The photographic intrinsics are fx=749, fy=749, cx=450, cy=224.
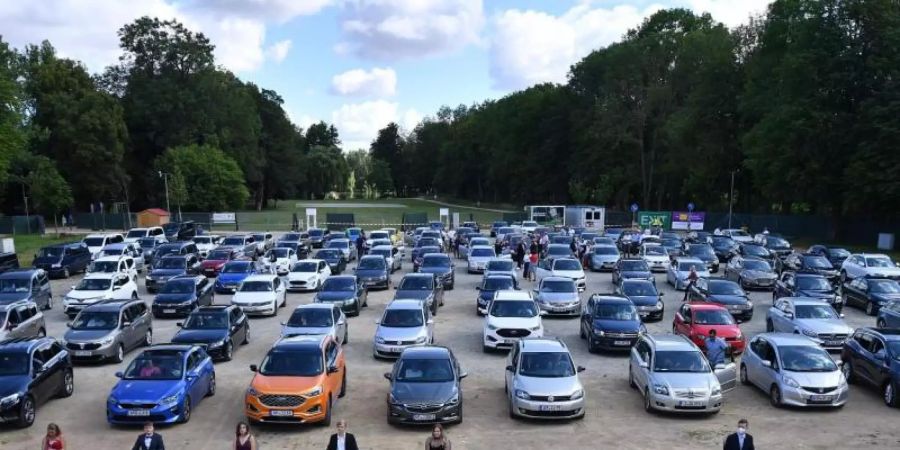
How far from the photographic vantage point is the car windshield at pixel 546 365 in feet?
49.0

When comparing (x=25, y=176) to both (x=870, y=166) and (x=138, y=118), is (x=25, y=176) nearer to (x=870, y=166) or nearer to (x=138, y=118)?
(x=138, y=118)

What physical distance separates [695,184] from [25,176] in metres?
69.1

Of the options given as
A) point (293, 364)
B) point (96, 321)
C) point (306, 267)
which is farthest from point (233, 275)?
point (293, 364)

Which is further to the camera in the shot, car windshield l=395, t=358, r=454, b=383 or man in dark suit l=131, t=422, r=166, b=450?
car windshield l=395, t=358, r=454, b=383

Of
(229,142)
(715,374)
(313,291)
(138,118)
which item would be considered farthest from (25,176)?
(715,374)

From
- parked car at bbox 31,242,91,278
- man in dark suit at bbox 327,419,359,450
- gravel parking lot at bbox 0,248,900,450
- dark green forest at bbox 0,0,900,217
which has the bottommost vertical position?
gravel parking lot at bbox 0,248,900,450

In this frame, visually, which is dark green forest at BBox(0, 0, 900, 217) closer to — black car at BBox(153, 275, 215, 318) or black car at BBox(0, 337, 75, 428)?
black car at BBox(153, 275, 215, 318)

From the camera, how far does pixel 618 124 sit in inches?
3238

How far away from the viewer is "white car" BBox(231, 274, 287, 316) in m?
26.3

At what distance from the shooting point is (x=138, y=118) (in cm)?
8844

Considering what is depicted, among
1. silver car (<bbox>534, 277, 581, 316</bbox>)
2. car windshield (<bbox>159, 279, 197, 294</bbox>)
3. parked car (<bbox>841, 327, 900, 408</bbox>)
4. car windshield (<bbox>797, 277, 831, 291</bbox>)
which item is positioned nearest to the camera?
parked car (<bbox>841, 327, 900, 408</bbox>)

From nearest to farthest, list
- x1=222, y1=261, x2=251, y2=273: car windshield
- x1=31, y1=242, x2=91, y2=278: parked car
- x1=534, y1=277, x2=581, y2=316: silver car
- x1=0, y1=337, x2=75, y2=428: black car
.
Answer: x1=0, y1=337, x2=75, y2=428: black car → x1=534, y1=277, x2=581, y2=316: silver car → x1=222, y1=261, x2=251, y2=273: car windshield → x1=31, y1=242, x2=91, y2=278: parked car

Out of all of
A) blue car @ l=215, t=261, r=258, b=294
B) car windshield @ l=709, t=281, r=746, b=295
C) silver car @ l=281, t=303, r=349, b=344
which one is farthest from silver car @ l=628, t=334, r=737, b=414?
blue car @ l=215, t=261, r=258, b=294

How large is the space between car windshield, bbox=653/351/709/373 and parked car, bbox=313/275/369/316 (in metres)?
12.8
